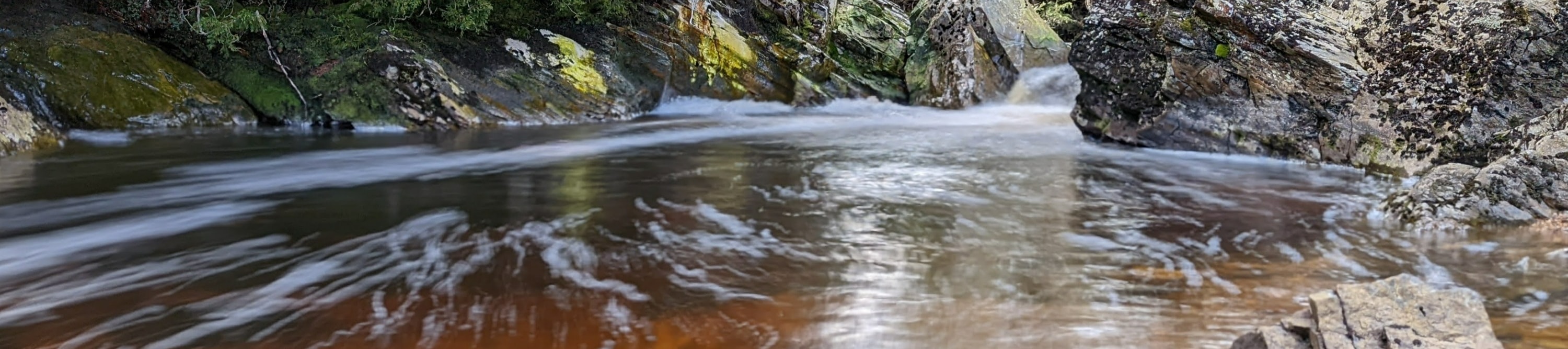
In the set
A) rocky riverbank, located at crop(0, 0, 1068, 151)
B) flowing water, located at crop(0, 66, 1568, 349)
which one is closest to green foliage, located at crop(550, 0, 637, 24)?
rocky riverbank, located at crop(0, 0, 1068, 151)

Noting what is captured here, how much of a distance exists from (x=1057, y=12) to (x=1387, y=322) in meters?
21.1

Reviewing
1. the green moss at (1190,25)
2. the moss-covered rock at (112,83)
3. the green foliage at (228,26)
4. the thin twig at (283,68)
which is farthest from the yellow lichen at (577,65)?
the green moss at (1190,25)

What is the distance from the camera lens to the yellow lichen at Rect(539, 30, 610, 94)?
1227 centimetres

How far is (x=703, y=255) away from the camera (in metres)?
3.97

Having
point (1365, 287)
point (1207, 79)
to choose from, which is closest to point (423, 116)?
point (1207, 79)

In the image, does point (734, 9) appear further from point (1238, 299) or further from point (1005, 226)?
point (1238, 299)

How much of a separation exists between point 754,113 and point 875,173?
702 centimetres

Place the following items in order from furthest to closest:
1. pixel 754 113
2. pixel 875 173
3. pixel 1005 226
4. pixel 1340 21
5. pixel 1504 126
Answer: pixel 754 113
pixel 1340 21
pixel 875 173
pixel 1504 126
pixel 1005 226

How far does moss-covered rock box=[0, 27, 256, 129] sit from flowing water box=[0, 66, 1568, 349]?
8.74ft

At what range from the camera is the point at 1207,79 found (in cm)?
798

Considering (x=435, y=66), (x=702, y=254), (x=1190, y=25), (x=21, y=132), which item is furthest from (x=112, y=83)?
(x=1190, y=25)

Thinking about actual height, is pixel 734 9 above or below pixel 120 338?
above

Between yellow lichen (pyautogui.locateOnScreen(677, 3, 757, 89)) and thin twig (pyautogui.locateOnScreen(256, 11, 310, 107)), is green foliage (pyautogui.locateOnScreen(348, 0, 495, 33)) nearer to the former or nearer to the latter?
thin twig (pyautogui.locateOnScreen(256, 11, 310, 107))

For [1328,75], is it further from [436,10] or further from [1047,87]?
[436,10]
